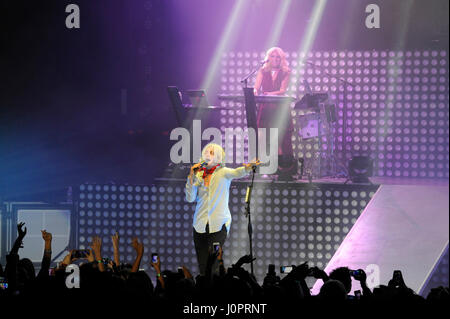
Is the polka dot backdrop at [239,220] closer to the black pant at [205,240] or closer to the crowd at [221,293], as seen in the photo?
the black pant at [205,240]

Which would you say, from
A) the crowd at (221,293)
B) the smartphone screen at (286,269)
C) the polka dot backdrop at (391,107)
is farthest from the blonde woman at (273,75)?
the crowd at (221,293)

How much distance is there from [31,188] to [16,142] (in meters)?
0.63

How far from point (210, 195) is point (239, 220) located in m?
1.56

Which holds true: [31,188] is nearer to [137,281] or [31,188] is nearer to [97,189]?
[97,189]

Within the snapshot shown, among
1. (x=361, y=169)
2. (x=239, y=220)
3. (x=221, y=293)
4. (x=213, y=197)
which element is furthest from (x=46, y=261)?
(x=361, y=169)

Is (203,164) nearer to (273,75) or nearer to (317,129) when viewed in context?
(317,129)

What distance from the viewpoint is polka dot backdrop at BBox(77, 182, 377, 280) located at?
7.22m

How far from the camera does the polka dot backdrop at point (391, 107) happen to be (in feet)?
30.3

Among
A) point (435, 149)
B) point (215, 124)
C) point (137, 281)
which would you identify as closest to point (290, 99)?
point (215, 124)

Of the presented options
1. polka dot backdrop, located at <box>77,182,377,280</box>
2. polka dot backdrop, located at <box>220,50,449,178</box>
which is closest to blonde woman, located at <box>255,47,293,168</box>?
polka dot backdrop, located at <box>220,50,449,178</box>

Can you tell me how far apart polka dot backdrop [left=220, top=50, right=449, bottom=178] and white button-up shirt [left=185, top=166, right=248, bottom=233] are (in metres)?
3.37

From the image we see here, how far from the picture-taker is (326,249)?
7.20m

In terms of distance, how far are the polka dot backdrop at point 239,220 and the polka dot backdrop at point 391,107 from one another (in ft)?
6.34

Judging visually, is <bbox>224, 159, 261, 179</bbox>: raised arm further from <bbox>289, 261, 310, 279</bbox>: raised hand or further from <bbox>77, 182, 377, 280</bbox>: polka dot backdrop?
<bbox>289, 261, 310, 279</bbox>: raised hand
